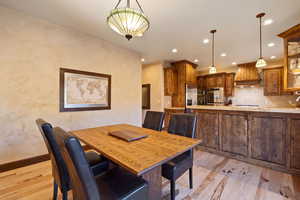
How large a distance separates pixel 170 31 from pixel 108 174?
294cm

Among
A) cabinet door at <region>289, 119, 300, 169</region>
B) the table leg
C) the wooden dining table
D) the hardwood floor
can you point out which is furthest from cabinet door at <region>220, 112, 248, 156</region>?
the table leg

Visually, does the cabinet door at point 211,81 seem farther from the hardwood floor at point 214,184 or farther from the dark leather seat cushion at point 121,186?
the dark leather seat cushion at point 121,186

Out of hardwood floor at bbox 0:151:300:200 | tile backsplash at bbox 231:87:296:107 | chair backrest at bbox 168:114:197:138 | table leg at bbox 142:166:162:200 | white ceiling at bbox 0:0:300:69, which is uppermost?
white ceiling at bbox 0:0:300:69

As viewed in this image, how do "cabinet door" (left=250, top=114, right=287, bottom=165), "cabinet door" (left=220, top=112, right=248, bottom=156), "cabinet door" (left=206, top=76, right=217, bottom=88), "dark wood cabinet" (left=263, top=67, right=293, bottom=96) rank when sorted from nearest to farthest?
"cabinet door" (left=250, top=114, right=287, bottom=165)
"cabinet door" (left=220, top=112, right=248, bottom=156)
"dark wood cabinet" (left=263, top=67, right=293, bottom=96)
"cabinet door" (left=206, top=76, right=217, bottom=88)

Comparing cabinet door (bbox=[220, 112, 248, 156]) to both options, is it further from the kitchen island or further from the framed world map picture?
the framed world map picture

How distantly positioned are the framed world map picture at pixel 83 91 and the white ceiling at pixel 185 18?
1012mm

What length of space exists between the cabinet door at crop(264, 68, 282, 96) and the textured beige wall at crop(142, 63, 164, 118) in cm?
386

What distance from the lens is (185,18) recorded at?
247cm

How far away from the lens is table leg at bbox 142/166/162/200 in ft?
3.97

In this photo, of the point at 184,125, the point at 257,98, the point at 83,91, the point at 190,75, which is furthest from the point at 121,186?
the point at 257,98

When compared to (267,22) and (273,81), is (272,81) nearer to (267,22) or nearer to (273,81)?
(273,81)

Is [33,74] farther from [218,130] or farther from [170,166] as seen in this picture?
[218,130]

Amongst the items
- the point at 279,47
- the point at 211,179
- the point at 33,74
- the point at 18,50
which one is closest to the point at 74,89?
the point at 33,74

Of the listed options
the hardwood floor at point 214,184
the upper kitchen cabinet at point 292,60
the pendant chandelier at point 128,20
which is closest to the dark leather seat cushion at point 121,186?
the hardwood floor at point 214,184
